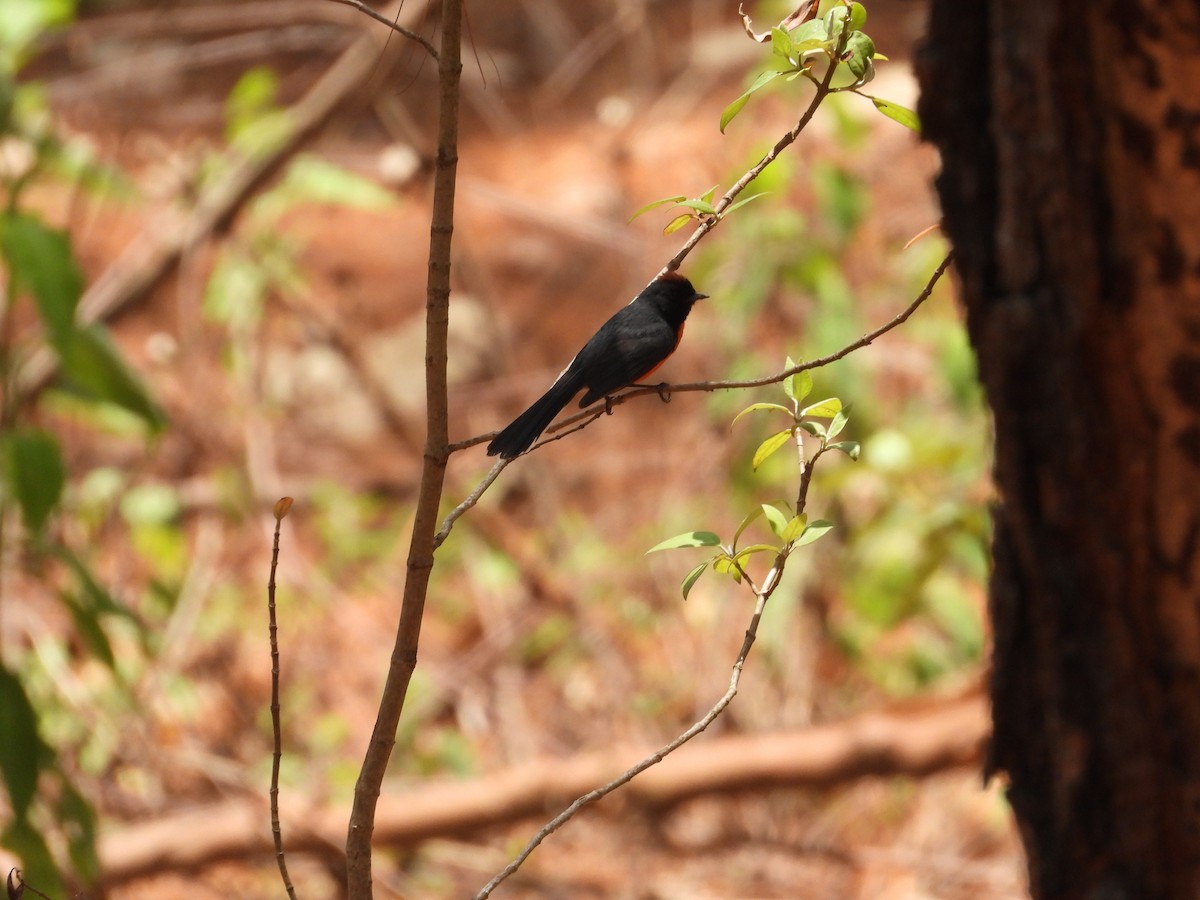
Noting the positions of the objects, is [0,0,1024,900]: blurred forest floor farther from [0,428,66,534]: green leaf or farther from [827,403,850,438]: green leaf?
[827,403,850,438]: green leaf

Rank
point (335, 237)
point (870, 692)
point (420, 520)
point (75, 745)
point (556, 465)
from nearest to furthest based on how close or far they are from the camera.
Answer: point (420, 520) < point (75, 745) < point (870, 692) < point (556, 465) < point (335, 237)

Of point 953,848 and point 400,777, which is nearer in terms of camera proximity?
point 953,848

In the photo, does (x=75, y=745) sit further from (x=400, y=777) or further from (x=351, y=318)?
(x=351, y=318)

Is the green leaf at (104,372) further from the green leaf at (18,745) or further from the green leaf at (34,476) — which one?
the green leaf at (18,745)

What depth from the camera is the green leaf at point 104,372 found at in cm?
255

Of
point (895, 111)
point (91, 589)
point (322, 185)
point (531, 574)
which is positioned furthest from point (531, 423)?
point (531, 574)

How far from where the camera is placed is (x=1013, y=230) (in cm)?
126

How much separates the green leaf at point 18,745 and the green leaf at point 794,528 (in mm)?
1718

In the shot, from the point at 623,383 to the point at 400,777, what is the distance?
2.67 meters

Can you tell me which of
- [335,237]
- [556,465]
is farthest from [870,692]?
[335,237]

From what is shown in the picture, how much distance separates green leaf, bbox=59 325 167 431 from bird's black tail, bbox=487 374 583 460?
4.04 feet

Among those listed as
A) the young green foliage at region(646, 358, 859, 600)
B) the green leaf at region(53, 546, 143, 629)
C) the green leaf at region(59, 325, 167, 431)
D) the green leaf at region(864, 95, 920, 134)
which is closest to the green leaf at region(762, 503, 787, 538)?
the young green foliage at region(646, 358, 859, 600)

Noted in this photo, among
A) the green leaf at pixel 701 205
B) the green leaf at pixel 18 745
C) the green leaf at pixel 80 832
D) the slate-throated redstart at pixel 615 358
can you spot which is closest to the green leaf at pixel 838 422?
the green leaf at pixel 701 205

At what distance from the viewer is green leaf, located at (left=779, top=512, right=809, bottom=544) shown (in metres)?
1.14
